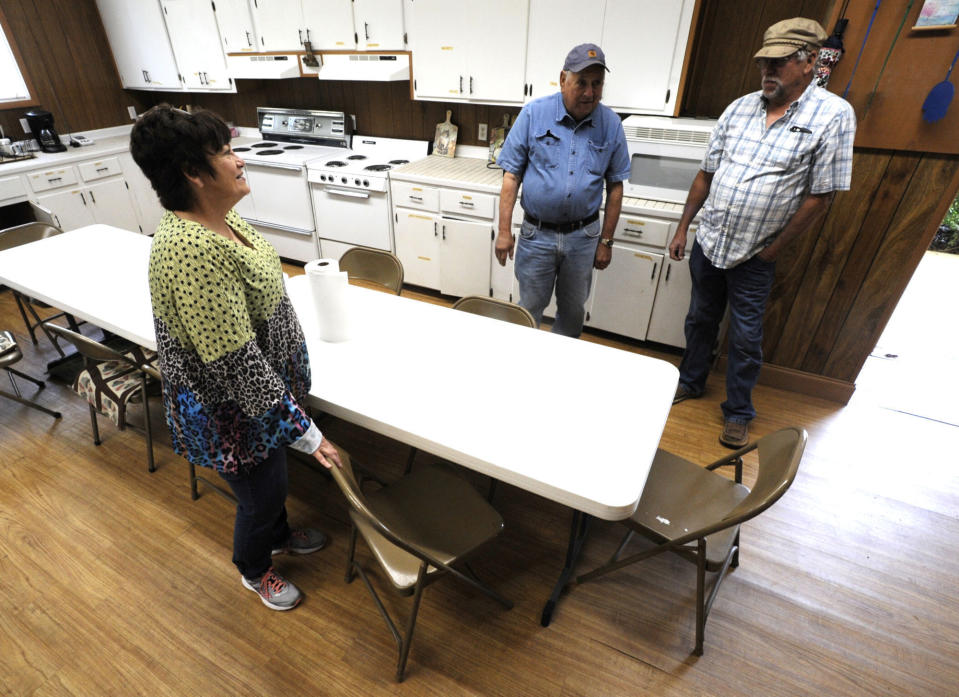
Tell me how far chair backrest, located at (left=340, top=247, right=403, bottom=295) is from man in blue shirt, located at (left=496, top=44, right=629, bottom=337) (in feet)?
1.75

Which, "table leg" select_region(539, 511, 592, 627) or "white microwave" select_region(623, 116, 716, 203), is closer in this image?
"table leg" select_region(539, 511, 592, 627)

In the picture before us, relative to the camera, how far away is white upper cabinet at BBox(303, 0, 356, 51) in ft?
Result: 11.1

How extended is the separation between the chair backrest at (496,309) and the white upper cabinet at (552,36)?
5.51 ft

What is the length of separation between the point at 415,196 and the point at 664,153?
1608 millimetres

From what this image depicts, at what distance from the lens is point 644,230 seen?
110 inches

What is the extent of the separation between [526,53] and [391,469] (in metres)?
2.50

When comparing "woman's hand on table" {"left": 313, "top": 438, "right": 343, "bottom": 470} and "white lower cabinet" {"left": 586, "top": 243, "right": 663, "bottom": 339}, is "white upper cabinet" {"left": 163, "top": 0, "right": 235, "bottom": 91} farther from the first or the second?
"woman's hand on table" {"left": 313, "top": 438, "right": 343, "bottom": 470}

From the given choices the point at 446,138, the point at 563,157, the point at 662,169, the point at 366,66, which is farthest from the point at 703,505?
the point at 366,66

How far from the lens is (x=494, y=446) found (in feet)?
4.21

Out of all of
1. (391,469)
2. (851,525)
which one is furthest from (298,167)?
(851,525)

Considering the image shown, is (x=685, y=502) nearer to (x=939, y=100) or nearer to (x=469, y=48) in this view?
(x=939, y=100)

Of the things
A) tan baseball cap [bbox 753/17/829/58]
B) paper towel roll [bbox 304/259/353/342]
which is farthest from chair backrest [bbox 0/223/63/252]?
tan baseball cap [bbox 753/17/829/58]

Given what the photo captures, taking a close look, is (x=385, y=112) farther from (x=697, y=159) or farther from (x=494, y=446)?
(x=494, y=446)

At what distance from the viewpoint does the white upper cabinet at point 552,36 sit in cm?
273
